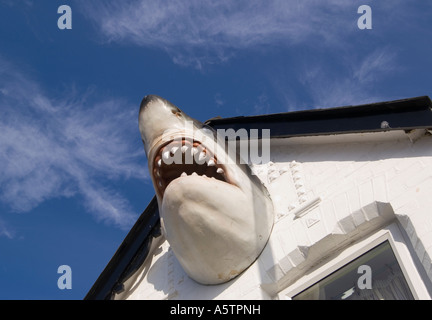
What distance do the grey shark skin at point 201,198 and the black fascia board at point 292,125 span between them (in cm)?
92

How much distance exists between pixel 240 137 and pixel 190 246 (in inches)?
70.1

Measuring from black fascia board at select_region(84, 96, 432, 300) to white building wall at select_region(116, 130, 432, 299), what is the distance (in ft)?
0.39

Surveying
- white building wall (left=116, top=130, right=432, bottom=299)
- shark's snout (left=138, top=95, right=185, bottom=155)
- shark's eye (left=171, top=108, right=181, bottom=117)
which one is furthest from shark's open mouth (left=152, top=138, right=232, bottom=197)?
white building wall (left=116, top=130, right=432, bottom=299)

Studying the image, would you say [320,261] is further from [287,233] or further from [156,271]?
[156,271]

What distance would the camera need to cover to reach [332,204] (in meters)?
4.95

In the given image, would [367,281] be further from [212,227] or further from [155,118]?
[155,118]

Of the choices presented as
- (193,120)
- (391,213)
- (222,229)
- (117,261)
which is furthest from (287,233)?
(117,261)

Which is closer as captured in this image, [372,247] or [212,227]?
[372,247]

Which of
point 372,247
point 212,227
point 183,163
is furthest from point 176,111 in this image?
point 372,247

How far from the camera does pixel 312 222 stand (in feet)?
16.3

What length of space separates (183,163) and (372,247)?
75.3 inches

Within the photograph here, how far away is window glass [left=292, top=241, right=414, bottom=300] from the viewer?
4332mm

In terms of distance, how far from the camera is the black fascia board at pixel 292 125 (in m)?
4.96

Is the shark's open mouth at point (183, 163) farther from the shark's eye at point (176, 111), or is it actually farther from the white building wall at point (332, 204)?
the white building wall at point (332, 204)
